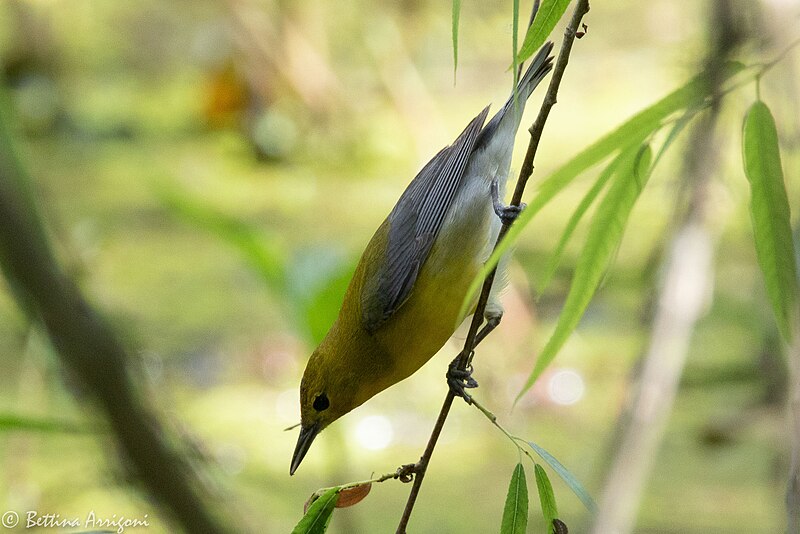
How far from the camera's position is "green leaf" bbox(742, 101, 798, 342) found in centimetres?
96

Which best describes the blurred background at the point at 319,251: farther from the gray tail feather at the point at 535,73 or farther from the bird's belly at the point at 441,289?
the gray tail feather at the point at 535,73

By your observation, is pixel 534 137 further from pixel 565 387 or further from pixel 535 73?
pixel 565 387

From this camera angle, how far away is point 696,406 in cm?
461

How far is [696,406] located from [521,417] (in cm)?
82

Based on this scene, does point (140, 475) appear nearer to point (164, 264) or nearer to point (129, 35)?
point (164, 264)

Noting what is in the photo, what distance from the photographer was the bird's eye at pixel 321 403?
223 cm

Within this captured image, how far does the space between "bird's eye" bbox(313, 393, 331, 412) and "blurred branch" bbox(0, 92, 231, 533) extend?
141 centimetres

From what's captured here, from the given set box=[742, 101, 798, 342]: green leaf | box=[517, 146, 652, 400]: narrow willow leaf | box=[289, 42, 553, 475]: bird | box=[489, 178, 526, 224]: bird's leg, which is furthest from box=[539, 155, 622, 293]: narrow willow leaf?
box=[289, 42, 553, 475]: bird

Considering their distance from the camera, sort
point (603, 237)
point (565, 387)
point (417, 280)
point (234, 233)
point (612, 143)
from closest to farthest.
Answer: point (612, 143) < point (603, 237) < point (234, 233) < point (417, 280) < point (565, 387)

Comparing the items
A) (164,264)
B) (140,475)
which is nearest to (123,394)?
(140,475)

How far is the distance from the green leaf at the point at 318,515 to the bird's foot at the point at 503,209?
23.5 inches

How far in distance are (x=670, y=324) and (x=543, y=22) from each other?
1.34 m

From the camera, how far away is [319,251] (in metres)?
2.41

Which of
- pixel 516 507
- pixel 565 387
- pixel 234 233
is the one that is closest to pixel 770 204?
pixel 516 507
